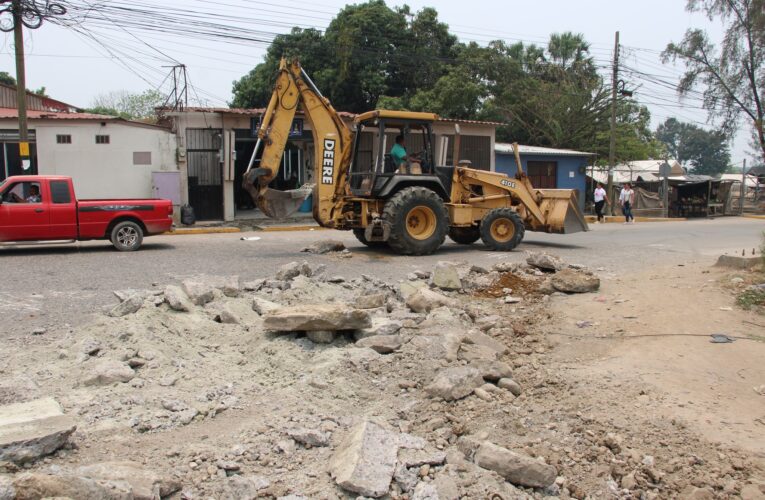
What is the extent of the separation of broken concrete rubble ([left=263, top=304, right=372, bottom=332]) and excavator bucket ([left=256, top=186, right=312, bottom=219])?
6.41 m

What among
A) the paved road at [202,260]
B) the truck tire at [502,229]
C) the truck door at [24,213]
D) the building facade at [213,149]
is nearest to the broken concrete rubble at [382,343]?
the paved road at [202,260]

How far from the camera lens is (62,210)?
12.9m

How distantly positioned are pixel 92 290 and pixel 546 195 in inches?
380

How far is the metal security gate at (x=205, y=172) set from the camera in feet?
71.3

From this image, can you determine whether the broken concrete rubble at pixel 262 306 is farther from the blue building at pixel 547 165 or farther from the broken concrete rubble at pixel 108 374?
the blue building at pixel 547 165

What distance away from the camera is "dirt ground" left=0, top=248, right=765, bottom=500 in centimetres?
406

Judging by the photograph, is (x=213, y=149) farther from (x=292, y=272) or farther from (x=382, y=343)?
(x=382, y=343)

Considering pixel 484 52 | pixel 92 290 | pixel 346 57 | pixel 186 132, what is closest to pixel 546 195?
pixel 92 290

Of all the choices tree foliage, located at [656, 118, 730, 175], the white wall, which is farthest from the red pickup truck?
tree foliage, located at [656, 118, 730, 175]

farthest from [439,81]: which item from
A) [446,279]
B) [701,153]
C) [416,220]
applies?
[701,153]

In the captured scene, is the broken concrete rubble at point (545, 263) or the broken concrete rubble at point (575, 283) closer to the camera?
the broken concrete rubble at point (575, 283)

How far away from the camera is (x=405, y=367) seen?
223 inches

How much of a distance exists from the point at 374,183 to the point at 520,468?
9081mm

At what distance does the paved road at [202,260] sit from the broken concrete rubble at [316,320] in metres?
2.58
